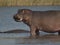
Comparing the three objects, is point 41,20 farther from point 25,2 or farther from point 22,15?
point 25,2

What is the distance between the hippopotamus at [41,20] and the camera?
1264mm

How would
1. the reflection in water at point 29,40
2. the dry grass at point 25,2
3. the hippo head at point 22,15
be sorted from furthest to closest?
the dry grass at point 25,2 < the hippo head at point 22,15 < the reflection in water at point 29,40

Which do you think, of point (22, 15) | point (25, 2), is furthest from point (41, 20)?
point (25, 2)

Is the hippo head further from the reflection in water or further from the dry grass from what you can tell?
the dry grass

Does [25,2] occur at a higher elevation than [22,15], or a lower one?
lower

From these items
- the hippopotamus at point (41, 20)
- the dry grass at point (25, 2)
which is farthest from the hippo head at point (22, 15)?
the dry grass at point (25, 2)

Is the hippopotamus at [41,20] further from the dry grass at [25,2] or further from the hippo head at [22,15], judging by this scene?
the dry grass at [25,2]

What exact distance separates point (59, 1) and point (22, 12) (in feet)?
8.88

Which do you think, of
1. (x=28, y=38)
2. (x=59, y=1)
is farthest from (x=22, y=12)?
(x=59, y=1)

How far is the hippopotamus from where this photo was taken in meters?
1.26

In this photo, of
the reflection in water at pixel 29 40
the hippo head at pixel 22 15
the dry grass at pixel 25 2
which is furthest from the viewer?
the dry grass at pixel 25 2

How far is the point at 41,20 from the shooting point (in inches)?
49.8

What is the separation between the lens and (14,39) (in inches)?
50.4

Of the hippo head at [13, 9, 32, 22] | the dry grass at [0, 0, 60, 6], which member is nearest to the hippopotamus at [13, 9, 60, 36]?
the hippo head at [13, 9, 32, 22]
